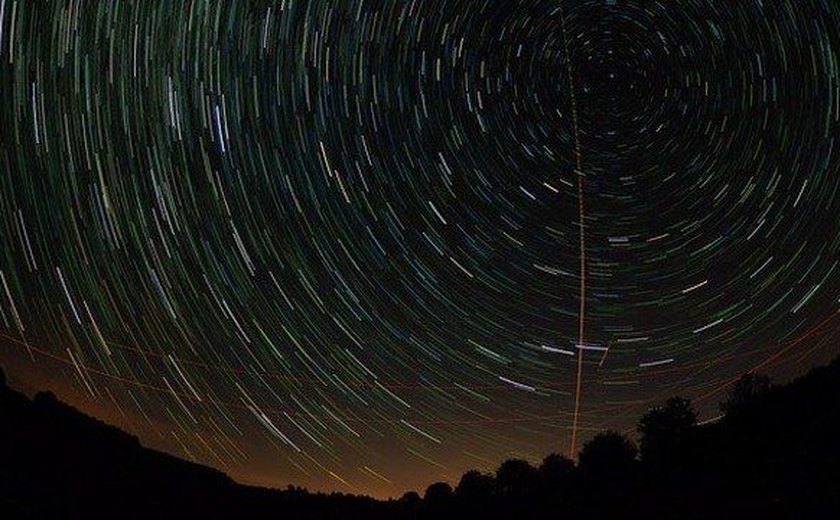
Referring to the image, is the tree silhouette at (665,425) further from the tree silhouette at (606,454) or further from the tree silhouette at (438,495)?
the tree silhouette at (438,495)

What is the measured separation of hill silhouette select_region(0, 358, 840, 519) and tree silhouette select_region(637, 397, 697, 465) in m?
0.06

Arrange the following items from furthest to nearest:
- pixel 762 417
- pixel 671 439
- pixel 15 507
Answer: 1. pixel 671 439
2. pixel 762 417
3. pixel 15 507

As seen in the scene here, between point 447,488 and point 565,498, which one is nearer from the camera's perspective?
point 565,498

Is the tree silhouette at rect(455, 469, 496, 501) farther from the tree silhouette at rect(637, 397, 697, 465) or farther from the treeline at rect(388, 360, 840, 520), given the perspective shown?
the tree silhouette at rect(637, 397, 697, 465)

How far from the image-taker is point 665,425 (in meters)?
31.1

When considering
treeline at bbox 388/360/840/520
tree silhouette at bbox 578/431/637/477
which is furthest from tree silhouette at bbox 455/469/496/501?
tree silhouette at bbox 578/431/637/477

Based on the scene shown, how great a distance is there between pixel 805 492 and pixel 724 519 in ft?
5.35

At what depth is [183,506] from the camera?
102 feet

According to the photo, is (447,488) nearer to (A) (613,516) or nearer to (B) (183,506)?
(B) (183,506)

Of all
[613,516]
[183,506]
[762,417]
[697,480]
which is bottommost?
[183,506]

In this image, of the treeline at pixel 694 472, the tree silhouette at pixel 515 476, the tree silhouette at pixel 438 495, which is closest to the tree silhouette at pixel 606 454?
the treeline at pixel 694 472

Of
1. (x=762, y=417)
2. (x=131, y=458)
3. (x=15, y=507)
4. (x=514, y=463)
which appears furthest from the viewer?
(x=131, y=458)

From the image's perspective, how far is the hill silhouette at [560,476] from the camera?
1577 centimetres

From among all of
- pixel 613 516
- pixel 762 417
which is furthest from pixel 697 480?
pixel 762 417
